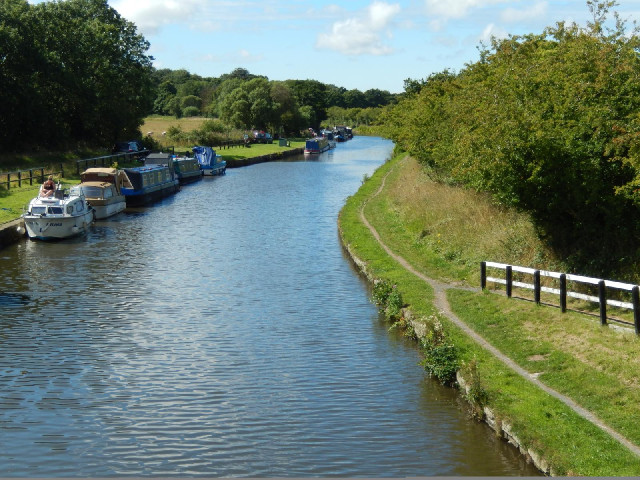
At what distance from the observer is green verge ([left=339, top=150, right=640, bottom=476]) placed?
12.6 m

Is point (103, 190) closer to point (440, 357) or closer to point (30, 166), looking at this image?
point (30, 166)

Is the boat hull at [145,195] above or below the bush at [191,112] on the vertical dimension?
below

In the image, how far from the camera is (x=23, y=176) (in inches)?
1964

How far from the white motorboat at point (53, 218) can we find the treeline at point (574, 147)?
18948mm

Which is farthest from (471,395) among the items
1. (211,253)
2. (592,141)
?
(211,253)

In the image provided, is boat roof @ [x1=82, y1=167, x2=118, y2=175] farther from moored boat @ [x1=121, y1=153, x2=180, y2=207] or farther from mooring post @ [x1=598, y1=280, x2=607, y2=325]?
mooring post @ [x1=598, y1=280, x2=607, y2=325]

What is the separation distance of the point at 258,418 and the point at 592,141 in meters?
12.3

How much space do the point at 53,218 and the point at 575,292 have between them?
23.5m

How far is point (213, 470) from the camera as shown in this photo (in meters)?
13.5

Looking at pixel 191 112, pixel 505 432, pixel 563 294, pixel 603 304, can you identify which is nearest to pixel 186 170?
pixel 563 294

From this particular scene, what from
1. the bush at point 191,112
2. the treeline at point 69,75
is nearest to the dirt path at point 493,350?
the treeline at point 69,75

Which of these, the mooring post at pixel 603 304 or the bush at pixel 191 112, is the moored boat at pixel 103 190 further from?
the bush at pixel 191 112

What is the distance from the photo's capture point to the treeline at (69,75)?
2307 inches

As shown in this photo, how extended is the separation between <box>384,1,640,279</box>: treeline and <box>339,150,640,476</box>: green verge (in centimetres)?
309
